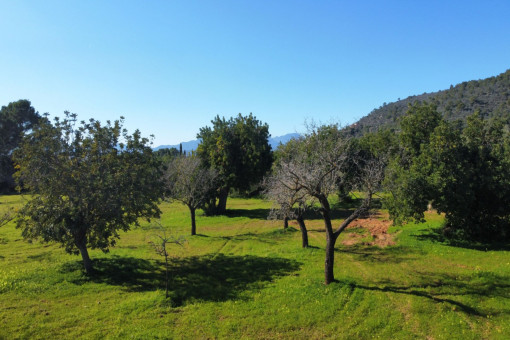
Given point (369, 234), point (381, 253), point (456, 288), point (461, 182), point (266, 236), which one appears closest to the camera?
point (456, 288)

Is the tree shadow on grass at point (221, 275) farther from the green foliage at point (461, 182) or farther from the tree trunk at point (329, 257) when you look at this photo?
the green foliage at point (461, 182)

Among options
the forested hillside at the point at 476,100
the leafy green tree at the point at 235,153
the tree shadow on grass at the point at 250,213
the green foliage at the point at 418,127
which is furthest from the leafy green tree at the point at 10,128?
the forested hillside at the point at 476,100

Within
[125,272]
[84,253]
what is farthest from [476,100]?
[84,253]

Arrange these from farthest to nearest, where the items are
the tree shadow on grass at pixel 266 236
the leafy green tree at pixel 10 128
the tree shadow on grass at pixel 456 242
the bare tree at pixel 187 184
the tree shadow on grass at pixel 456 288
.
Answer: the leafy green tree at pixel 10 128 < the bare tree at pixel 187 184 < the tree shadow on grass at pixel 266 236 < the tree shadow on grass at pixel 456 242 < the tree shadow on grass at pixel 456 288

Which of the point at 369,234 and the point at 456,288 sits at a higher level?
the point at 369,234

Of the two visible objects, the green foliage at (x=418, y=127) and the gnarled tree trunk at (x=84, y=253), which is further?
the green foliage at (x=418, y=127)

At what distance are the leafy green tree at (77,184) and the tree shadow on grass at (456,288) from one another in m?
14.5

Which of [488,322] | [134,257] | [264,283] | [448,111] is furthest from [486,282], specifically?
[448,111]

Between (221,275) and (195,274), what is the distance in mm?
1765

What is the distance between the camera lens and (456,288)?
14.9m

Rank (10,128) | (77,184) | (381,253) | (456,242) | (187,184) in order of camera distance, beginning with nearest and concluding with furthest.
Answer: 1. (77,184)
2. (381,253)
3. (456,242)
4. (187,184)
5. (10,128)

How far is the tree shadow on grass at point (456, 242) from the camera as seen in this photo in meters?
21.6

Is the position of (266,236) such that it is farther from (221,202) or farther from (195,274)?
(221,202)

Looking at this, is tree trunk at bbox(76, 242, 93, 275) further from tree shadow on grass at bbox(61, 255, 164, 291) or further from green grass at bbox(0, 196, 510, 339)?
green grass at bbox(0, 196, 510, 339)
